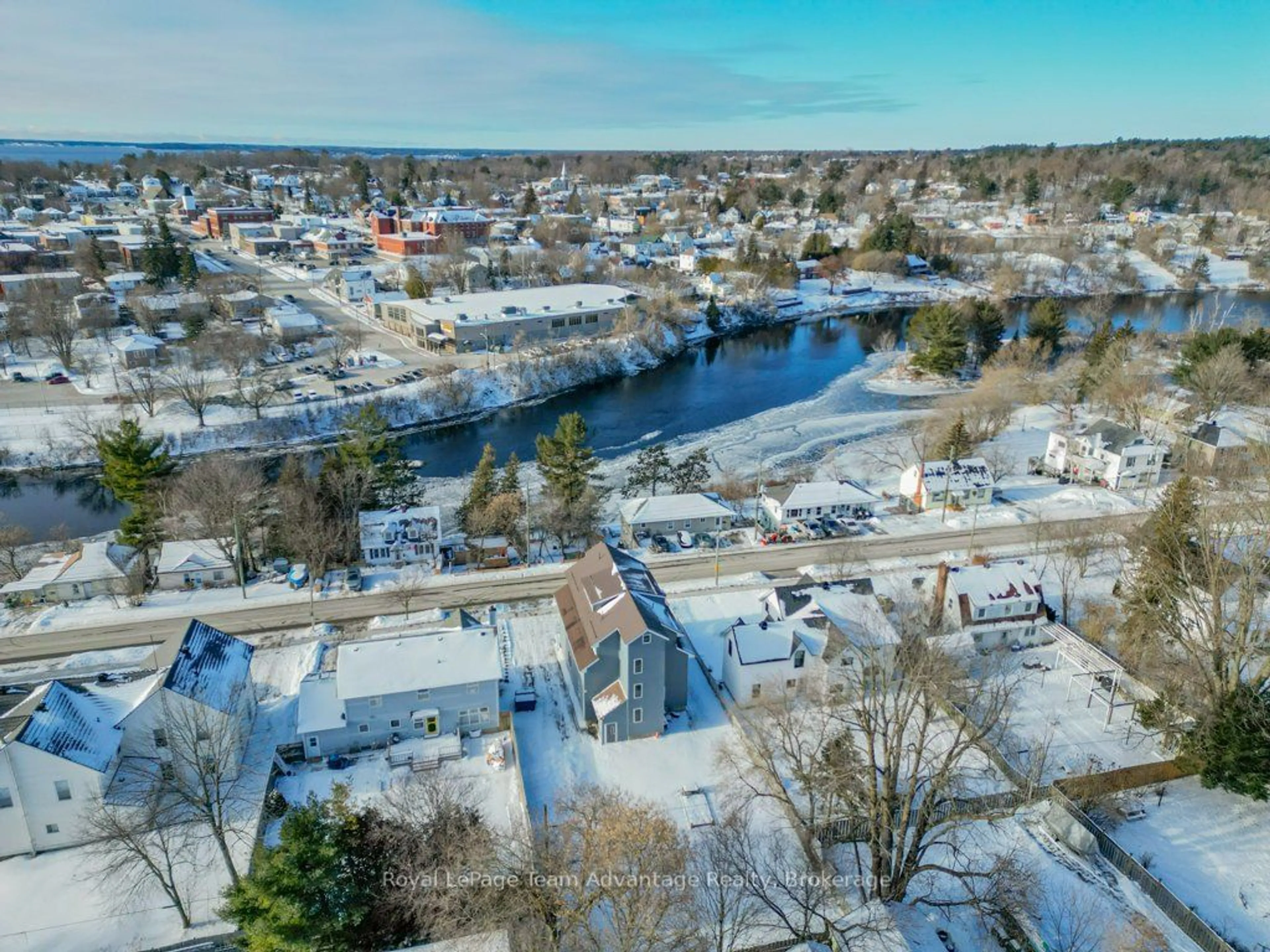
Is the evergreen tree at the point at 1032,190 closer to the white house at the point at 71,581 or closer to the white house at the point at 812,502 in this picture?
the white house at the point at 812,502

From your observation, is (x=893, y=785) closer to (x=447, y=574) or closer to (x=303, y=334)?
(x=447, y=574)

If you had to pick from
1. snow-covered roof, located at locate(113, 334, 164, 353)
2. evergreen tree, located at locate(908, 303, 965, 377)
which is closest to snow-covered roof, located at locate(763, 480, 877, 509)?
evergreen tree, located at locate(908, 303, 965, 377)

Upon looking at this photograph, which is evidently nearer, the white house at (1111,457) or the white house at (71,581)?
the white house at (71,581)

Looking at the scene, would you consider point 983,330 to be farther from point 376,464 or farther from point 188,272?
point 188,272

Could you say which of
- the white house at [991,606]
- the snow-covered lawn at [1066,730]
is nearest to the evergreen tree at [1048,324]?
the white house at [991,606]

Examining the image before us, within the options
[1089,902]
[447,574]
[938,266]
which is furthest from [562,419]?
[938,266]

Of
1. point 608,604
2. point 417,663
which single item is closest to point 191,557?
point 417,663

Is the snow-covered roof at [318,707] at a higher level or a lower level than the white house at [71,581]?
higher
